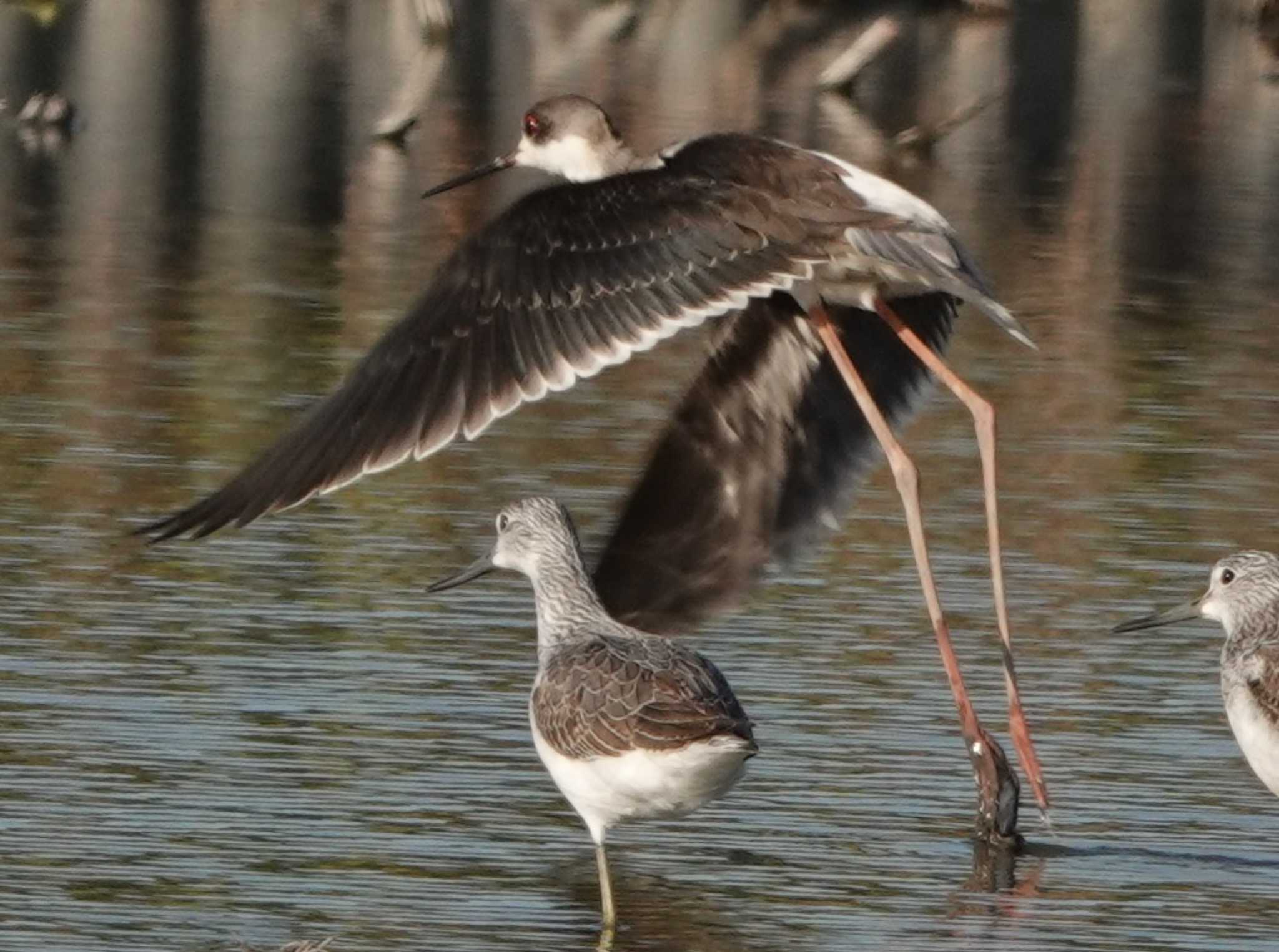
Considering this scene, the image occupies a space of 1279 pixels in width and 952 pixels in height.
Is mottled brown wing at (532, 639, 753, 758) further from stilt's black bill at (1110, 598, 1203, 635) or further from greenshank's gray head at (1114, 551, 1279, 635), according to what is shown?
stilt's black bill at (1110, 598, 1203, 635)

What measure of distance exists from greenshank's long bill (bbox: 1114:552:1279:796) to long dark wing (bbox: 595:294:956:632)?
1068mm

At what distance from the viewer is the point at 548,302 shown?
28.0 ft

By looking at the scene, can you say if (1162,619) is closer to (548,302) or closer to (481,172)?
(548,302)

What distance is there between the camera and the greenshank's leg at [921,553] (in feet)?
29.5

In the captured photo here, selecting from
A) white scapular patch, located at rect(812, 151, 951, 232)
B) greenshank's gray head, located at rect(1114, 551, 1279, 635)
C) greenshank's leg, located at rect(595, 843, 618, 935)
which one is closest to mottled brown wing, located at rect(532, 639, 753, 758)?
greenshank's leg, located at rect(595, 843, 618, 935)

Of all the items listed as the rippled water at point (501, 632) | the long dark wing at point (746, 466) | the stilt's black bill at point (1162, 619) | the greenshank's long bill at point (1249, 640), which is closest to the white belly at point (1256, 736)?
the greenshank's long bill at point (1249, 640)

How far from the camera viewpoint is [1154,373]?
16.5m

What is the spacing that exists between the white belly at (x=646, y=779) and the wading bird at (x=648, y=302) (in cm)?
91

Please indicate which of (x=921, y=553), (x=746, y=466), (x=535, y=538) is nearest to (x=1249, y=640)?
(x=921, y=553)

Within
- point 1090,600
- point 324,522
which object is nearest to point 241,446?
point 324,522

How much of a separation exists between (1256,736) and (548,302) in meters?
2.25

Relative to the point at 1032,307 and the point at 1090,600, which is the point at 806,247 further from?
the point at 1032,307

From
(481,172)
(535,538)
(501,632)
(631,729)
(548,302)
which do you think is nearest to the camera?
(631,729)

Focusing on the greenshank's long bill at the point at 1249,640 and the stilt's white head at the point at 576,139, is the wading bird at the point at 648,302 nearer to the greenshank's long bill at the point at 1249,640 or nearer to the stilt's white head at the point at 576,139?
the greenshank's long bill at the point at 1249,640
